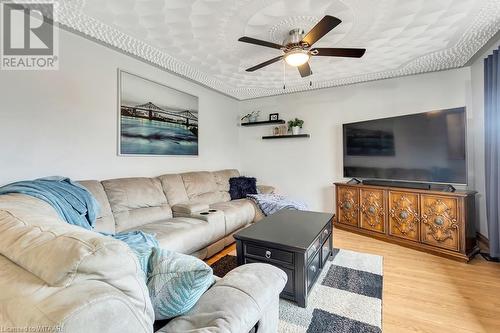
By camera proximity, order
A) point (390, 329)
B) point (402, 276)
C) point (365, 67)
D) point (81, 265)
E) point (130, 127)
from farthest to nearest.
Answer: point (365, 67)
point (130, 127)
point (402, 276)
point (390, 329)
point (81, 265)

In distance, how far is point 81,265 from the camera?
22.4 inches

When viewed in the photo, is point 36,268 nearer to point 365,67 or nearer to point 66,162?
point 66,162

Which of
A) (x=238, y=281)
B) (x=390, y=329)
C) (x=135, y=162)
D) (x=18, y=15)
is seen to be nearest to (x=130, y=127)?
(x=135, y=162)

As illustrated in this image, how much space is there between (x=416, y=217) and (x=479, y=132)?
141cm

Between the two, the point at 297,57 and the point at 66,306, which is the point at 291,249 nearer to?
the point at 66,306

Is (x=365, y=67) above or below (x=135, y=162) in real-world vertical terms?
above

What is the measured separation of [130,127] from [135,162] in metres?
0.45

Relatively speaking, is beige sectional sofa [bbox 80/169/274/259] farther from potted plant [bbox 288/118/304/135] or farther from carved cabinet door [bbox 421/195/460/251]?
carved cabinet door [bbox 421/195/460/251]

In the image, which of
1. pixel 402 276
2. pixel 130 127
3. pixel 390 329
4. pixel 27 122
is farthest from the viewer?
pixel 130 127

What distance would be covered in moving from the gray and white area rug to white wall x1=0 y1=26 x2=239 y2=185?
239cm

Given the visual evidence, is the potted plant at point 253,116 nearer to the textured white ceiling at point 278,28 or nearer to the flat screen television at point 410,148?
the textured white ceiling at point 278,28

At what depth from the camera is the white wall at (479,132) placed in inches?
117

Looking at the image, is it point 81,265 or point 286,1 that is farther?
point 286,1

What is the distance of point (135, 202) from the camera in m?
2.61
